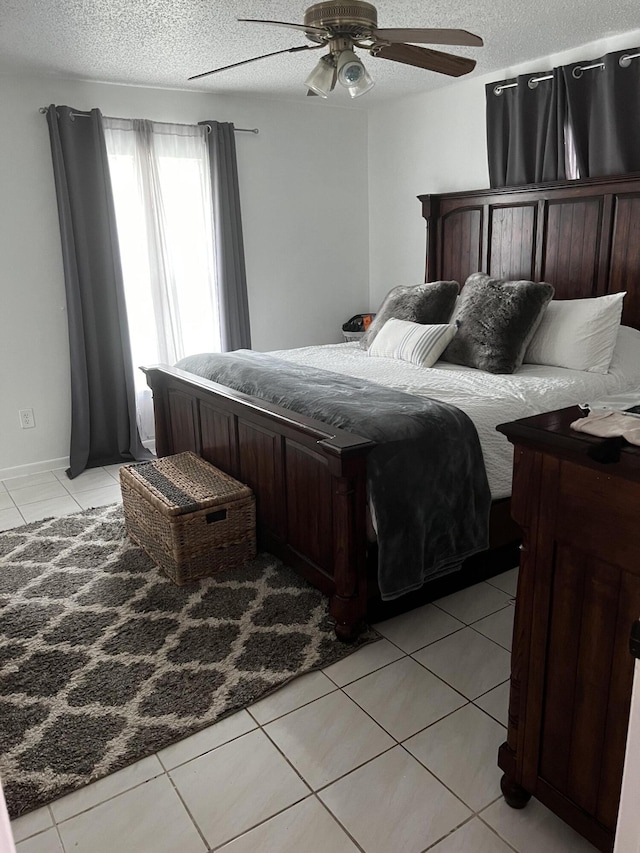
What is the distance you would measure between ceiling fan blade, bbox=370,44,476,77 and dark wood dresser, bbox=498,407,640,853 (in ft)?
5.50

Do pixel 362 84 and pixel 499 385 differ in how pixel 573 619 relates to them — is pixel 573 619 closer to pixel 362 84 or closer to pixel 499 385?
pixel 499 385

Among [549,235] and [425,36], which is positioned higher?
[425,36]

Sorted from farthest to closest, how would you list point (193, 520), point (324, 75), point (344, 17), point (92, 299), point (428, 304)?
point (92, 299) → point (428, 304) → point (193, 520) → point (324, 75) → point (344, 17)

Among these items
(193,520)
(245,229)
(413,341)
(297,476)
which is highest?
(245,229)

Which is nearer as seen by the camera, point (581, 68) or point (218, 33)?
point (218, 33)

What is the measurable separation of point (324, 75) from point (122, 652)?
225cm

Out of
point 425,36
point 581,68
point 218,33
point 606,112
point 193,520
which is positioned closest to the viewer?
point 425,36

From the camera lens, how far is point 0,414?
13.4 feet

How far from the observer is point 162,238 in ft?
14.2

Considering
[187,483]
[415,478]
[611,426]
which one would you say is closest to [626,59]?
[415,478]

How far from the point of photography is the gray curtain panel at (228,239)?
4.39m

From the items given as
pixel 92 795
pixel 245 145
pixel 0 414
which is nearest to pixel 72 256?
pixel 0 414

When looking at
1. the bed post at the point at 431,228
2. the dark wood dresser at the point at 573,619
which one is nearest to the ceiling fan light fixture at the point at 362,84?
the dark wood dresser at the point at 573,619

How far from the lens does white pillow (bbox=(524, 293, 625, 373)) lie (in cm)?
317
